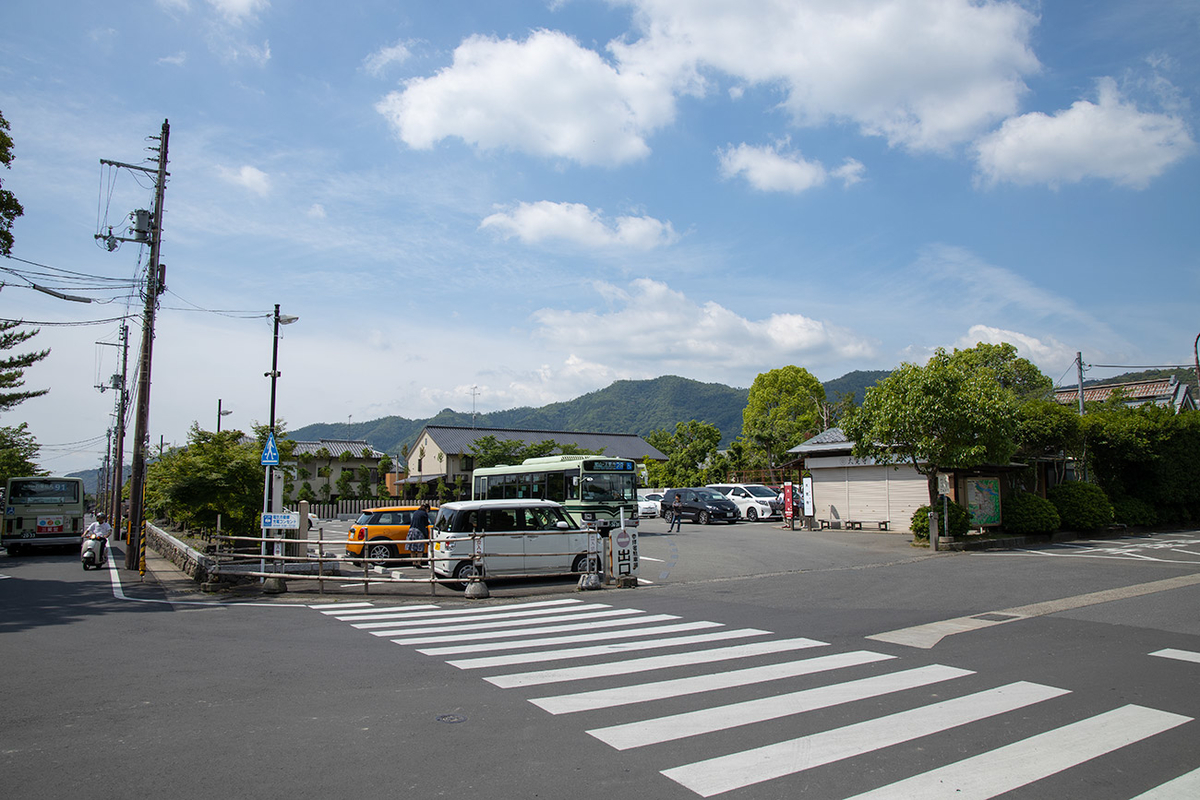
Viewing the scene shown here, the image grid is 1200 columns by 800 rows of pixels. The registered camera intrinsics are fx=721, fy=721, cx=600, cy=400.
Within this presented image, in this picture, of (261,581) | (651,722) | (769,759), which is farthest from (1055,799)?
(261,581)

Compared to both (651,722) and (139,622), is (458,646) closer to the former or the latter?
(651,722)

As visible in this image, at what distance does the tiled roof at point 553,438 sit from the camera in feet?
198

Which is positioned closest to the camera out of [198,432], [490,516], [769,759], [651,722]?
[769,759]

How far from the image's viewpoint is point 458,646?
9.25 metres

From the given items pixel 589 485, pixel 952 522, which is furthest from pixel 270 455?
pixel 952 522

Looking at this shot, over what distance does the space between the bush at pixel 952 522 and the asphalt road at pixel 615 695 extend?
8.59 metres

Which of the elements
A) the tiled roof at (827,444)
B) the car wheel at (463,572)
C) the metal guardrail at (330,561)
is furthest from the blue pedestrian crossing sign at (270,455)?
the tiled roof at (827,444)

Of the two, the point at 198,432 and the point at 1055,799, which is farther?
the point at 198,432

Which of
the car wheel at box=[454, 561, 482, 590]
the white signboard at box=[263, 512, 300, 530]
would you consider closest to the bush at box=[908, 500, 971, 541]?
the car wheel at box=[454, 561, 482, 590]

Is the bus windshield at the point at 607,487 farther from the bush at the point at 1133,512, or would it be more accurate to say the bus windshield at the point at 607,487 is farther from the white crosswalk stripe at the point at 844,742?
the white crosswalk stripe at the point at 844,742

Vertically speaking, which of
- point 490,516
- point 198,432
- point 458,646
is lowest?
point 458,646

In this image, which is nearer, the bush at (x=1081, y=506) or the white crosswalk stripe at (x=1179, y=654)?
the white crosswalk stripe at (x=1179, y=654)

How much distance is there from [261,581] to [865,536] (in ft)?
66.8

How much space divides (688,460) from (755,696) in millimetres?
47353
